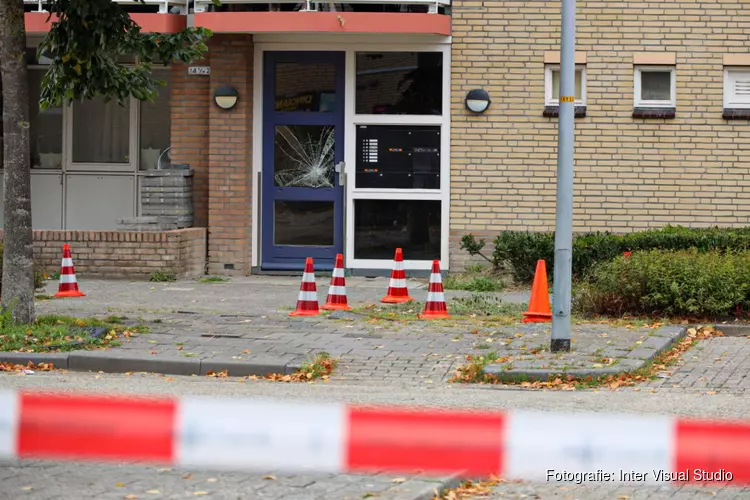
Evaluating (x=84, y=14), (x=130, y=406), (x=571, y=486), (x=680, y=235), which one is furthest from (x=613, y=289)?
(x=130, y=406)

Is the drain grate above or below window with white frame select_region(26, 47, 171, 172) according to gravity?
below

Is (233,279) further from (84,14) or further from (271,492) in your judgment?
(271,492)

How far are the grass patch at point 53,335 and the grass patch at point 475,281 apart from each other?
19.1 feet

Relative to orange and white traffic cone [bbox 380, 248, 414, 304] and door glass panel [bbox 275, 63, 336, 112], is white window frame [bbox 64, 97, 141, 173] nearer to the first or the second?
door glass panel [bbox 275, 63, 336, 112]

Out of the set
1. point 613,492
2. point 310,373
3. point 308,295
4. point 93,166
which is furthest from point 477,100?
point 613,492

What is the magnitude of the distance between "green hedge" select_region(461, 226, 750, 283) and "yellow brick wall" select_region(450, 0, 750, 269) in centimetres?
139

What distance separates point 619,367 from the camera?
10117 millimetres

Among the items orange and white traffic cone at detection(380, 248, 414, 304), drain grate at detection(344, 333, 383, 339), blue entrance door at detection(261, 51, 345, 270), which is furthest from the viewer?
blue entrance door at detection(261, 51, 345, 270)

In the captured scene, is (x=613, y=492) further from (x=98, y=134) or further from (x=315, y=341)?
(x=98, y=134)

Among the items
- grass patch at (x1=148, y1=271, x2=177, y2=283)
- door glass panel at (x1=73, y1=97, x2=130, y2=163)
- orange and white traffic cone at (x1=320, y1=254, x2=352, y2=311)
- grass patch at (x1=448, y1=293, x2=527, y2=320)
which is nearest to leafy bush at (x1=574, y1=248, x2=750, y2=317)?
grass patch at (x1=448, y1=293, x2=527, y2=320)

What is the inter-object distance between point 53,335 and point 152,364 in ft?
4.50

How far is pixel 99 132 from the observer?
65.9 ft

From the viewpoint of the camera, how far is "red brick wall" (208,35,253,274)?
1838 cm

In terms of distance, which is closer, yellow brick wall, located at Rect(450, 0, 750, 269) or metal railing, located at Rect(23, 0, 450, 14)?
metal railing, located at Rect(23, 0, 450, 14)
